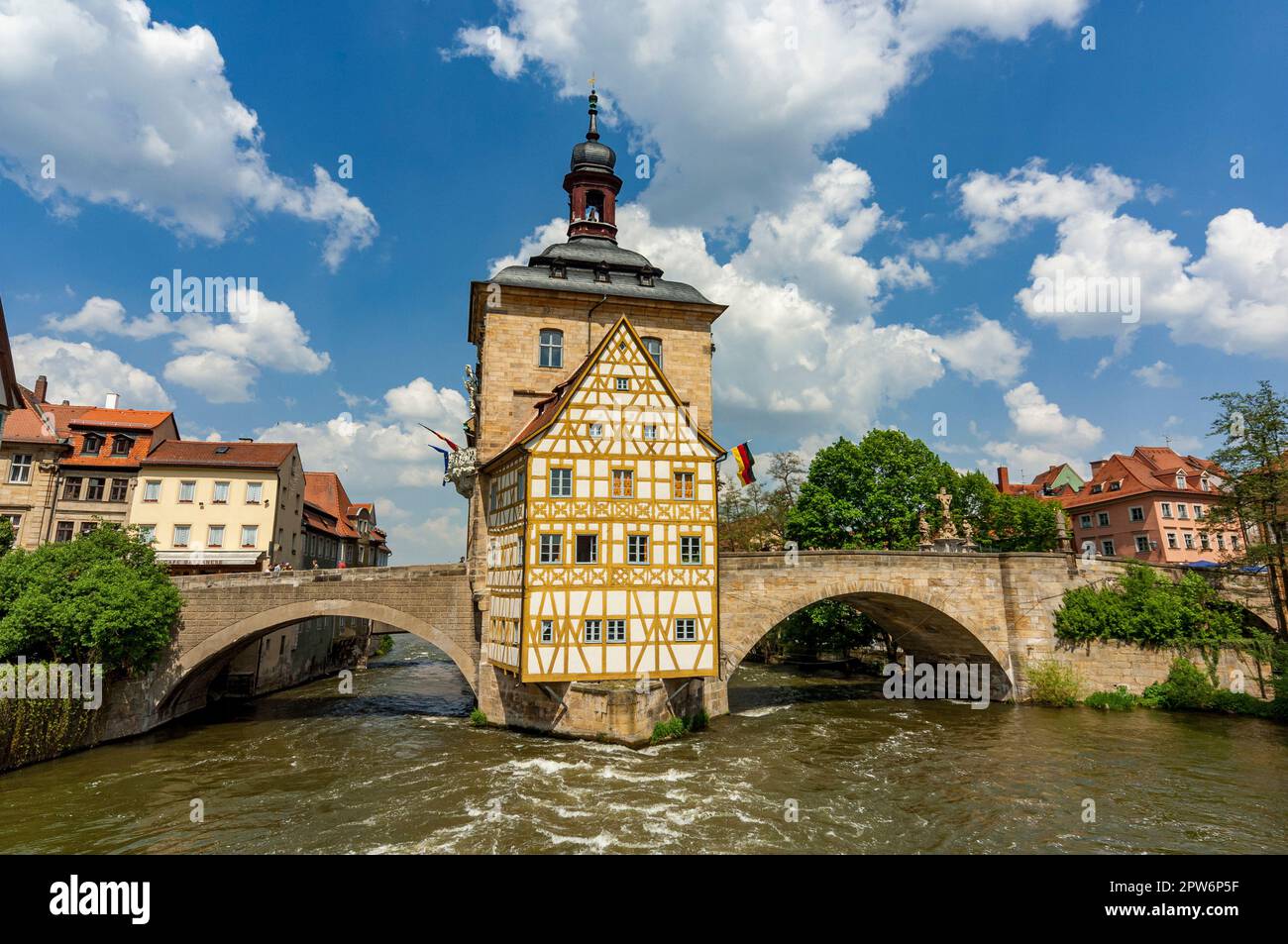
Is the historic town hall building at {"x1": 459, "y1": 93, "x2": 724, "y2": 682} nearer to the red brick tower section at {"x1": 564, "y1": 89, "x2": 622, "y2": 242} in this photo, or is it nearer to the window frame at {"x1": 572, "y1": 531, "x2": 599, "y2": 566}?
the window frame at {"x1": 572, "y1": 531, "x2": 599, "y2": 566}

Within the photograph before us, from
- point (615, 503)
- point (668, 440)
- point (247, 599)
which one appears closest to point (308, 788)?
point (247, 599)

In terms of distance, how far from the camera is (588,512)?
65.4 feet

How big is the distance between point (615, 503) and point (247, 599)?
42.2ft

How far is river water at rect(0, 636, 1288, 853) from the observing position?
1291cm

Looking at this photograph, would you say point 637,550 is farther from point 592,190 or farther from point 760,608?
point 592,190

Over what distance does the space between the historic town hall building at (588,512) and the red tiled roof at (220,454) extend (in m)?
12.9

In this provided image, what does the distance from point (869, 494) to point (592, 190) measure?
20.3m

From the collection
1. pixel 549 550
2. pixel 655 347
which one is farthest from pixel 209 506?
pixel 655 347

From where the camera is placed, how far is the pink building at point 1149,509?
44531mm

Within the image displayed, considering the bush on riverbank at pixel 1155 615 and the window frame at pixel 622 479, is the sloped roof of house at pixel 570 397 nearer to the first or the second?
the window frame at pixel 622 479

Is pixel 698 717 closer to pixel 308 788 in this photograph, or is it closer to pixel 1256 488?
pixel 308 788

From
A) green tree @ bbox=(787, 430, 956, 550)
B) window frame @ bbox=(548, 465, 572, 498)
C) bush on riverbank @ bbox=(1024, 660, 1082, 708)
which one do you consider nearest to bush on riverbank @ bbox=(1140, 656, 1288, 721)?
bush on riverbank @ bbox=(1024, 660, 1082, 708)

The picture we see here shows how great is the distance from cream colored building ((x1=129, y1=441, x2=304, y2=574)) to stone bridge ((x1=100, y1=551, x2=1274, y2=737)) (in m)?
5.84

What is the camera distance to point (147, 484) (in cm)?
2942
